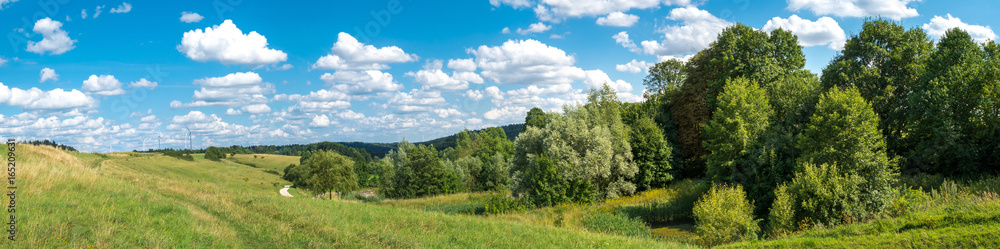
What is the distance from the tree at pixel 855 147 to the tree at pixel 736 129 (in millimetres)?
4519

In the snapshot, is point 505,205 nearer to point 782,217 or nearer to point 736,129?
point 736,129

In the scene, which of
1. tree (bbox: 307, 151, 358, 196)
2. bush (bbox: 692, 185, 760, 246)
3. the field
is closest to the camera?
the field

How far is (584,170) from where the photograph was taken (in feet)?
116

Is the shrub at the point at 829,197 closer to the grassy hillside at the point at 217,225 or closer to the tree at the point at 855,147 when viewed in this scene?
the tree at the point at 855,147

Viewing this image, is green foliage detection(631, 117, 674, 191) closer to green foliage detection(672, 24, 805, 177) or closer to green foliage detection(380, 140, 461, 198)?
green foliage detection(672, 24, 805, 177)

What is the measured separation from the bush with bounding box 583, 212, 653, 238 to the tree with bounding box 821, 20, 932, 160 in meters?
14.1

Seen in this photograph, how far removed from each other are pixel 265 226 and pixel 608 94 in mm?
38044

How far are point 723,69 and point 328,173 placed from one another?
141 ft

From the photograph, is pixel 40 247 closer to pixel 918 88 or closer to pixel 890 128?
pixel 918 88

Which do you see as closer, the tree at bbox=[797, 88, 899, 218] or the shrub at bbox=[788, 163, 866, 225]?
the shrub at bbox=[788, 163, 866, 225]

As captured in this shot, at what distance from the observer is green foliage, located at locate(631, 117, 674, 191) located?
3975 cm

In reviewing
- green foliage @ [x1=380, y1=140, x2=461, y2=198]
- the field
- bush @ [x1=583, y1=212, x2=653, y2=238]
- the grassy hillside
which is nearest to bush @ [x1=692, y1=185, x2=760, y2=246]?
the field

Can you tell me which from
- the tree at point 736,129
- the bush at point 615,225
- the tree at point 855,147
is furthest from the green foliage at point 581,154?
the tree at point 855,147

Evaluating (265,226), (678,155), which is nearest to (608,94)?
(678,155)
